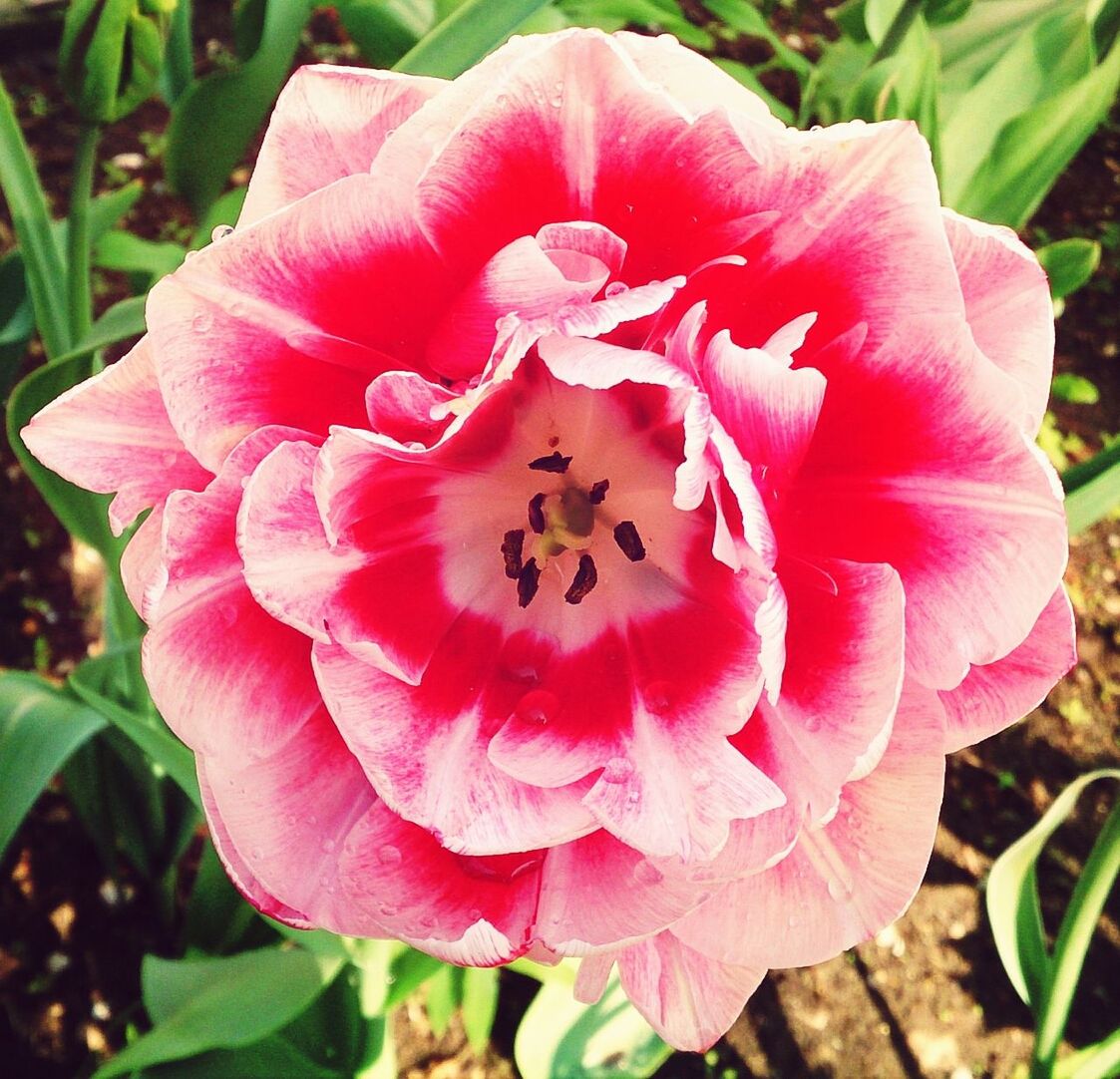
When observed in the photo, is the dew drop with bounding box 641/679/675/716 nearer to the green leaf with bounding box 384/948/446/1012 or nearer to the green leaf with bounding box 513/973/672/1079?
the green leaf with bounding box 384/948/446/1012

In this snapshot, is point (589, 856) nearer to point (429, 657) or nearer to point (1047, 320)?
point (429, 657)

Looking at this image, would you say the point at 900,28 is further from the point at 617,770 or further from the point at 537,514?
the point at 617,770

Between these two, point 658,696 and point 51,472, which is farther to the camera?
point 51,472

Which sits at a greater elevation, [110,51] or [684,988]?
[110,51]

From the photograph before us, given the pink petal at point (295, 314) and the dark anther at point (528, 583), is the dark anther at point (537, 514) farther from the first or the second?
the pink petal at point (295, 314)

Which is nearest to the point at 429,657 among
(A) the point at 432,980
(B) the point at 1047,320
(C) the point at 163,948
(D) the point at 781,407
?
(D) the point at 781,407

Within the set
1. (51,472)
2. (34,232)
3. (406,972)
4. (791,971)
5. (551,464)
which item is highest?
(551,464)

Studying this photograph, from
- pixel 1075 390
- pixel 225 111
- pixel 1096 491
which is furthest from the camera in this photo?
pixel 1075 390

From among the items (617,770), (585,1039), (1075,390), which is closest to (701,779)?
(617,770)
